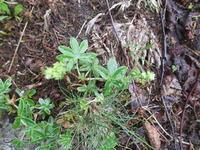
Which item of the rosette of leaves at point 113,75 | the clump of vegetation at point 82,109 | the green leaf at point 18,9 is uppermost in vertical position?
the green leaf at point 18,9

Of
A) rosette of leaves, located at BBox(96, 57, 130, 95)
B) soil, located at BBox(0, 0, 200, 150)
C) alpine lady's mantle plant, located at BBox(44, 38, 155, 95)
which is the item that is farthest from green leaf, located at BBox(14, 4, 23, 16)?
rosette of leaves, located at BBox(96, 57, 130, 95)

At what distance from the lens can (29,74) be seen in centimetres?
180

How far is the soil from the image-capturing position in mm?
1802

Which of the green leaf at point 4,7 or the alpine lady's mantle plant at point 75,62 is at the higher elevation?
the green leaf at point 4,7

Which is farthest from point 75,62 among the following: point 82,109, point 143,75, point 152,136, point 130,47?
point 152,136

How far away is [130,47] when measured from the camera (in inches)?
77.2

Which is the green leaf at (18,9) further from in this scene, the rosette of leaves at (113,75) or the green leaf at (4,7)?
the rosette of leaves at (113,75)

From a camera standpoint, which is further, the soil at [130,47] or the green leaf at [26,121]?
the soil at [130,47]

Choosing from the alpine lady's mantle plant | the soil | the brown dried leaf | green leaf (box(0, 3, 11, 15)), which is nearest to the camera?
the alpine lady's mantle plant

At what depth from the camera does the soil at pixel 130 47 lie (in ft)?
5.91

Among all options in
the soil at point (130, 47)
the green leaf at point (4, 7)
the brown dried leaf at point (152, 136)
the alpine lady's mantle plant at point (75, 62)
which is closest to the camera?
the alpine lady's mantle plant at point (75, 62)

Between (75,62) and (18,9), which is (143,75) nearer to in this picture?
(75,62)

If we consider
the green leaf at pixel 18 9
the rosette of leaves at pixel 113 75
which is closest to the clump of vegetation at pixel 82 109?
the rosette of leaves at pixel 113 75

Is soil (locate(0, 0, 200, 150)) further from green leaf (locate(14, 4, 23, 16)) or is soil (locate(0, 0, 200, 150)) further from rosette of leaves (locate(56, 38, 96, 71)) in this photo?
rosette of leaves (locate(56, 38, 96, 71))
